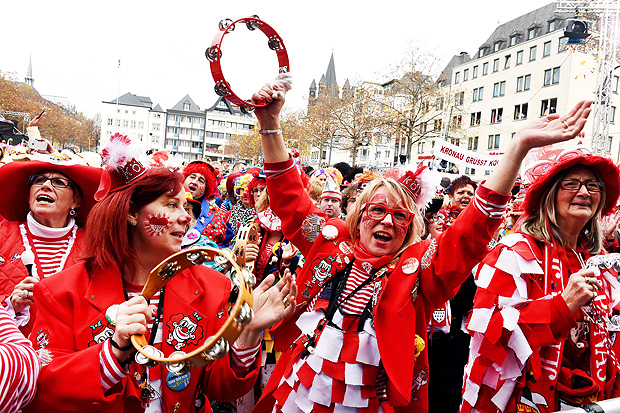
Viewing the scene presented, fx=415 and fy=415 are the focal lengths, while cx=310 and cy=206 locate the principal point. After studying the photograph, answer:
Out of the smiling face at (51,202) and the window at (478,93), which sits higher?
the window at (478,93)

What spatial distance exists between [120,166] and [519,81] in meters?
42.4

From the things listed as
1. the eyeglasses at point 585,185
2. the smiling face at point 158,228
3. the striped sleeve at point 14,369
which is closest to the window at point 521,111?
the eyeglasses at point 585,185

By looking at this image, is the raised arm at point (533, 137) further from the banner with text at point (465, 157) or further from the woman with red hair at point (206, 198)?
the banner with text at point (465, 157)

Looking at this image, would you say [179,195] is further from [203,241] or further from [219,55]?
[203,241]

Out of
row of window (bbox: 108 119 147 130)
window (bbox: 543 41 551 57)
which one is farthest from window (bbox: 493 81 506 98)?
row of window (bbox: 108 119 147 130)

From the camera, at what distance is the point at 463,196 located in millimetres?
5117

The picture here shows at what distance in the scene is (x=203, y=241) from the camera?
440 centimetres

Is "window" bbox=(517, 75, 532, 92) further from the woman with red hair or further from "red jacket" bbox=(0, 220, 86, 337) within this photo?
"red jacket" bbox=(0, 220, 86, 337)

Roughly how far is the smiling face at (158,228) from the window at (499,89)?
42824mm

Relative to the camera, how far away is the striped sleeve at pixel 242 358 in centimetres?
169

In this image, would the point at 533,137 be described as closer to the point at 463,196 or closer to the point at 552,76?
the point at 463,196

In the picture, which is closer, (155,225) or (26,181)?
(155,225)

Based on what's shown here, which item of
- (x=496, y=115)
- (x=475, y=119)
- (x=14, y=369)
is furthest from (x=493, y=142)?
(x=14, y=369)

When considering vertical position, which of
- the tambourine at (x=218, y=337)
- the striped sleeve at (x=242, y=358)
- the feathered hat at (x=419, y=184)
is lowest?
the striped sleeve at (x=242, y=358)
